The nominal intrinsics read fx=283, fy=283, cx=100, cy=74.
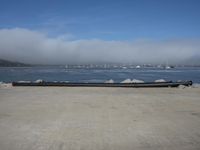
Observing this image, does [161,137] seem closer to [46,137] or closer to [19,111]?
[46,137]

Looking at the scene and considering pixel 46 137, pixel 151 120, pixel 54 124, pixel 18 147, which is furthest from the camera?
pixel 151 120

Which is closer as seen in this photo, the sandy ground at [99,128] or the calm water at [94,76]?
the sandy ground at [99,128]

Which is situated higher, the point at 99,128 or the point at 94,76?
the point at 99,128

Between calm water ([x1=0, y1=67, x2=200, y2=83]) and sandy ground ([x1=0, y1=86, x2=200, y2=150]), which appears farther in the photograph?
calm water ([x1=0, y1=67, x2=200, y2=83])

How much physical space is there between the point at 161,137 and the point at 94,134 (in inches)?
59.7

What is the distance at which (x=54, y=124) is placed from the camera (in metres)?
7.62

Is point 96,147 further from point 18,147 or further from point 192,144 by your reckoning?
point 192,144

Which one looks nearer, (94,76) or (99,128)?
(99,128)

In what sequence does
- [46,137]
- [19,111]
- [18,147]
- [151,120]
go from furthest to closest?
[19,111] → [151,120] → [46,137] → [18,147]

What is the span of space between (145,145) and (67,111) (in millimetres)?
4629

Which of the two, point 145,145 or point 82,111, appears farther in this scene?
point 82,111

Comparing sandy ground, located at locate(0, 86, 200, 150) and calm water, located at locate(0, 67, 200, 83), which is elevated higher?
sandy ground, located at locate(0, 86, 200, 150)

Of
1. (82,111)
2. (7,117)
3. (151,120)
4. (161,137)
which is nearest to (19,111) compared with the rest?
(7,117)

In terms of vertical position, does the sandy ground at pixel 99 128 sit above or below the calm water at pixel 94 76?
above
